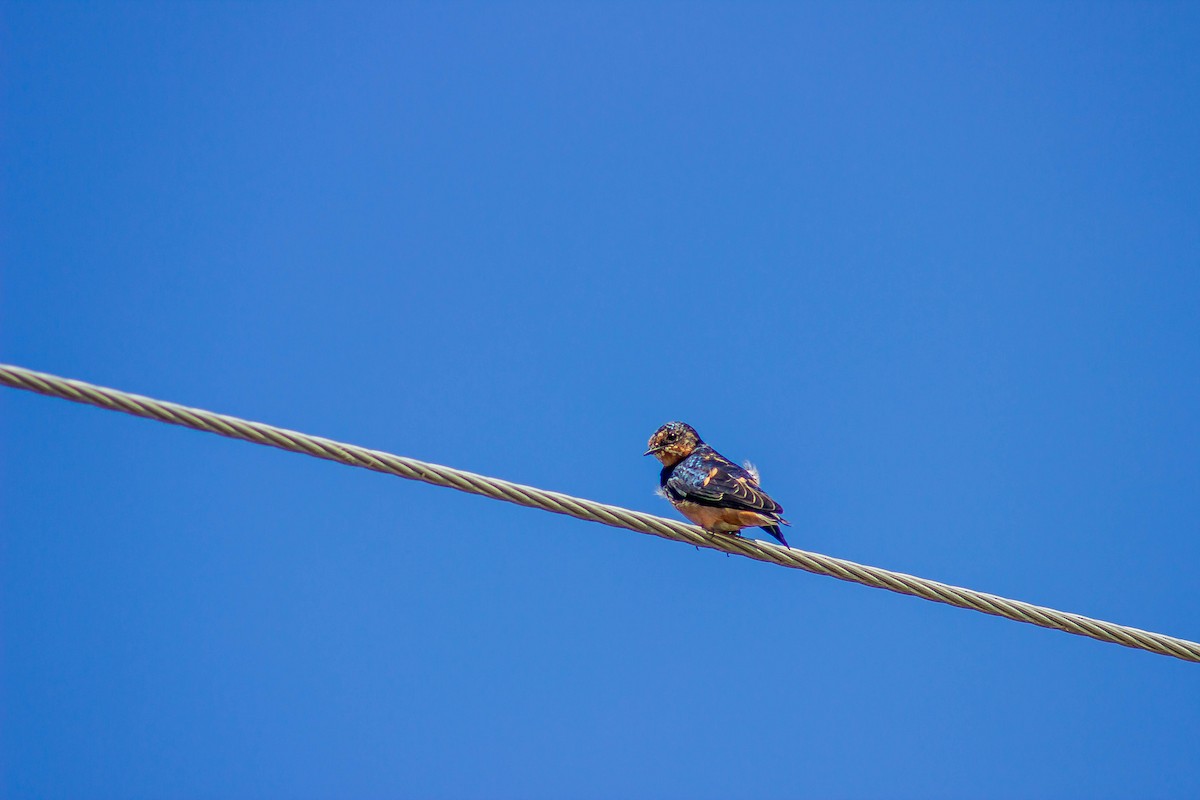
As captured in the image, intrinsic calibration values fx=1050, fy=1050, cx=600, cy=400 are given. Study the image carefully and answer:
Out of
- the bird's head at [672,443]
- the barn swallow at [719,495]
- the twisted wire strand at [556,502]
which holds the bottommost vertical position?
the twisted wire strand at [556,502]

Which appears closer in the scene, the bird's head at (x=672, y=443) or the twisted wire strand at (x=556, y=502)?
the twisted wire strand at (x=556, y=502)

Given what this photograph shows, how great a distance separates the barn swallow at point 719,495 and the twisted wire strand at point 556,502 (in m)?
1.27

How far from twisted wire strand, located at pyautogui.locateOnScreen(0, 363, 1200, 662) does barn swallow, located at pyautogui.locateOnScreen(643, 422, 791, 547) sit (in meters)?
1.27

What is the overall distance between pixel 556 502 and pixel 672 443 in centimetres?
468

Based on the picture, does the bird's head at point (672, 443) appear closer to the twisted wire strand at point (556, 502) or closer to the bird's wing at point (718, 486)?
the bird's wing at point (718, 486)

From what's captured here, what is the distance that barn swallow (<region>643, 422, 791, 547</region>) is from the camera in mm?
8141

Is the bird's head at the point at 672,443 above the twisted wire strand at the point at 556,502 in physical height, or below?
above

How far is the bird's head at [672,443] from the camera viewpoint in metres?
10.2

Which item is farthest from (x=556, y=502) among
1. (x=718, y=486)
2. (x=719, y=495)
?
(x=718, y=486)

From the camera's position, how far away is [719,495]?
827 centimetres

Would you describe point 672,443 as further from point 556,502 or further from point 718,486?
point 556,502

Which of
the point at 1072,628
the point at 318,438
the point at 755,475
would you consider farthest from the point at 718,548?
the point at 318,438

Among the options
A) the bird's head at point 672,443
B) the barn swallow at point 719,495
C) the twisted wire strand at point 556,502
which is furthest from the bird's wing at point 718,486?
the twisted wire strand at point 556,502

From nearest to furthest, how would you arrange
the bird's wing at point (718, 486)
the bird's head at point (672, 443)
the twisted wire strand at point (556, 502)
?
1. the twisted wire strand at point (556, 502)
2. the bird's wing at point (718, 486)
3. the bird's head at point (672, 443)
